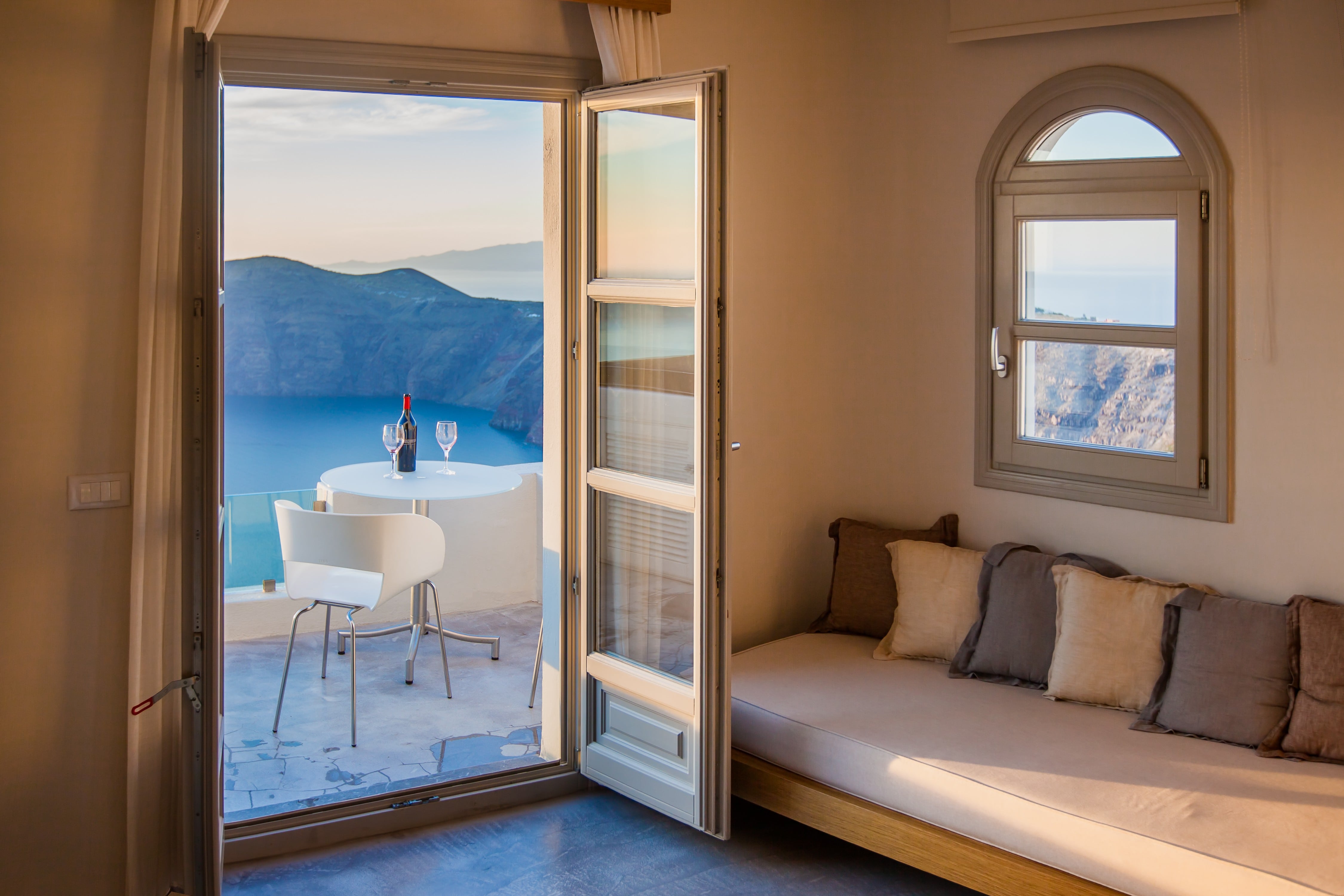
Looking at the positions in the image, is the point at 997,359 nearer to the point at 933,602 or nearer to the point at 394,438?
the point at 933,602

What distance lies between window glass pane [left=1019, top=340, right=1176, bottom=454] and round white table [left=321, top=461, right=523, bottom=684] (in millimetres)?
2301

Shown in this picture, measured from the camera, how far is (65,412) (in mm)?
2852

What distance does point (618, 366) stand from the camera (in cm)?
352

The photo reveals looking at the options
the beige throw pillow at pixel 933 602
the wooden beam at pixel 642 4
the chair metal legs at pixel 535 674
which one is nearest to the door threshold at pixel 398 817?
the chair metal legs at pixel 535 674


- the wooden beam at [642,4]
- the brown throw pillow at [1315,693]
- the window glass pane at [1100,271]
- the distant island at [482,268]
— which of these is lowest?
the brown throw pillow at [1315,693]

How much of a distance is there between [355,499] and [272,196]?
2.43 metres

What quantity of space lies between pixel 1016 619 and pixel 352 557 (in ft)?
8.51

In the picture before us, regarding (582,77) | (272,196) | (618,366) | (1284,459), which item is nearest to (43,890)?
(618,366)

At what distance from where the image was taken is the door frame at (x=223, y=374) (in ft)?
9.02

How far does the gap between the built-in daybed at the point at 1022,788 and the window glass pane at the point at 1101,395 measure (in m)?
0.89

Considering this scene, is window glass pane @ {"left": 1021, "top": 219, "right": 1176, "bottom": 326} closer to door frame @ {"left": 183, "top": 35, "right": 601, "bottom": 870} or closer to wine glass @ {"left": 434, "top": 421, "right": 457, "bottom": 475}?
door frame @ {"left": 183, "top": 35, "right": 601, "bottom": 870}

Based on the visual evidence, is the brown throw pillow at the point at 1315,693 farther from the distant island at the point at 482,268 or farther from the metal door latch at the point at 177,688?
the distant island at the point at 482,268

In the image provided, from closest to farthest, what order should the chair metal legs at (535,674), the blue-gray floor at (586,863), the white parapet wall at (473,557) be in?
the blue-gray floor at (586,863) < the chair metal legs at (535,674) < the white parapet wall at (473,557)

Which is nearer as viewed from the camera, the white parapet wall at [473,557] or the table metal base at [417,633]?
the table metal base at [417,633]
